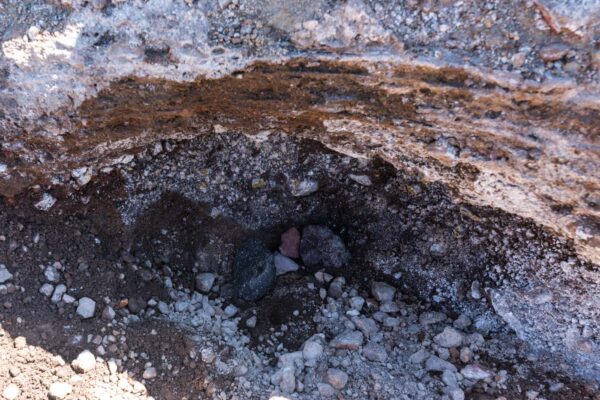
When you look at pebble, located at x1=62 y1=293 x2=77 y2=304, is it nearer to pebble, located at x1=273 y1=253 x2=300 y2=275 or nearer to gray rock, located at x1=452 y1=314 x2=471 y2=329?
pebble, located at x1=273 y1=253 x2=300 y2=275

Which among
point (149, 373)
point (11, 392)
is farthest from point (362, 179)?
point (11, 392)

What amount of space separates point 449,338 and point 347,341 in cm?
42

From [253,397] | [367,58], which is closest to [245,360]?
[253,397]

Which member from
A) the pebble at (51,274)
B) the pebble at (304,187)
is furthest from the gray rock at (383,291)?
the pebble at (51,274)

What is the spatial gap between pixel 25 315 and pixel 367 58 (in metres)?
1.50

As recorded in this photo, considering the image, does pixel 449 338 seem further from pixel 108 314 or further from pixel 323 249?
pixel 108 314

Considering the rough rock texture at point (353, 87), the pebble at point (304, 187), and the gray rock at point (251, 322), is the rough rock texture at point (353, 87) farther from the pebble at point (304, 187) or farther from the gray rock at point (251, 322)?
the gray rock at point (251, 322)

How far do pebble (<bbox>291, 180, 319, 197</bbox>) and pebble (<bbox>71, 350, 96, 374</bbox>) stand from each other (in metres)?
1.05

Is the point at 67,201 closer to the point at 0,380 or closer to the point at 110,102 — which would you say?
the point at 110,102

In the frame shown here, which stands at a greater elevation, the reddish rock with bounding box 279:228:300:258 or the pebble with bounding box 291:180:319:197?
the pebble with bounding box 291:180:319:197

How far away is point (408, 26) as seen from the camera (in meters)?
1.74

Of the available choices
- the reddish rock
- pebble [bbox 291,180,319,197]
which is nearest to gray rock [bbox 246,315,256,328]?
the reddish rock

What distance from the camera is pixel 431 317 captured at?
2.41m

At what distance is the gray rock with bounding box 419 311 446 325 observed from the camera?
7.86ft
